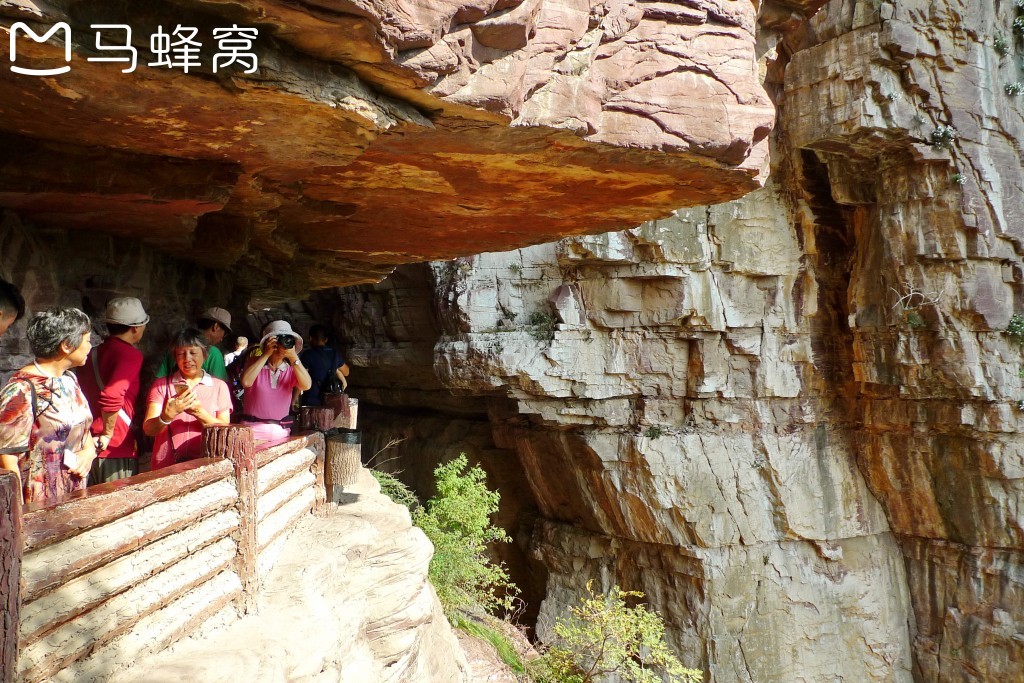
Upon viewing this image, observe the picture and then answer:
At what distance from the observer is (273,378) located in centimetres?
486

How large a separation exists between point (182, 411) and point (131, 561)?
121cm

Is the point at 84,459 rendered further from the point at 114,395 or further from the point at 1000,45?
the point at 1000,45

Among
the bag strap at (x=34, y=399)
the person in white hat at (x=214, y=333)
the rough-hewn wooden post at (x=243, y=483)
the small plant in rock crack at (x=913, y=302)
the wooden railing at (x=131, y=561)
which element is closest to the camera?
the wooden railing at (x=131, y=561)

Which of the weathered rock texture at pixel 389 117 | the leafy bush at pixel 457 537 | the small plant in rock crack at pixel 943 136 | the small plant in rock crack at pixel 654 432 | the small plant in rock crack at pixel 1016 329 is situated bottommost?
the leafy bush at pixel 457 537

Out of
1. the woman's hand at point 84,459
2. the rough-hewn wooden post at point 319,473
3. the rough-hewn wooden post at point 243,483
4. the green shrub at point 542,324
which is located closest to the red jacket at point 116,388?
the woman's hand at point 84,459

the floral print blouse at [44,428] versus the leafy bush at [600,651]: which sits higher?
the floral print blouse at [44,428]

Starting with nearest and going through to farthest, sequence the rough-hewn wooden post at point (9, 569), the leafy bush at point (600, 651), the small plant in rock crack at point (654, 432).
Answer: the rough-hewn wooden post at point (9, 569)
the leafy bush at point (600, 651)
the small plant in rock crack at point (654, 432)

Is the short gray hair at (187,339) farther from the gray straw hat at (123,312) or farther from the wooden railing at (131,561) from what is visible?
the wooden railing at (131,561)

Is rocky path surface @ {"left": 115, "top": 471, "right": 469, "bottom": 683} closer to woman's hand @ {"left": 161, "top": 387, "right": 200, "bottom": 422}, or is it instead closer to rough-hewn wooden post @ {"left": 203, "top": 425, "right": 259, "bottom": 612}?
rough-hewn wooden post @ {"left": 203, "top": 425, "right": 259, "bottom": 612}

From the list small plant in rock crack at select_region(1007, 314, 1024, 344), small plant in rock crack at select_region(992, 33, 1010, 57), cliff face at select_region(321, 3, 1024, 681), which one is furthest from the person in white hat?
small plant in rock crack at select_region(992, 33, 1010, 57)

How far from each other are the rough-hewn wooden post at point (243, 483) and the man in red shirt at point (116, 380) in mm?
709

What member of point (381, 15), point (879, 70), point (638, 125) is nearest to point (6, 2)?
point (381, 15)

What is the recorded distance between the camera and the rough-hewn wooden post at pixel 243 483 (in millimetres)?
3420

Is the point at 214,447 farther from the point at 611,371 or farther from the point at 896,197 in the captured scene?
the point at 896,197
